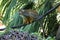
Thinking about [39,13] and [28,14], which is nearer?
[28,14]

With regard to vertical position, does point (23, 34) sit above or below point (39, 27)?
below

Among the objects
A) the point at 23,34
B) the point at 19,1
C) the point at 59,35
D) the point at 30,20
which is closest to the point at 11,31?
the point at 23,34

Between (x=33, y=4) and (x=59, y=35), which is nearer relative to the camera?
(x=59, y=35)

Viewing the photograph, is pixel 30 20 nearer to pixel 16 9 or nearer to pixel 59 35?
pixel 16 9

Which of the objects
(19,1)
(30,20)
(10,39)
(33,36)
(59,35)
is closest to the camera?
(10,39)

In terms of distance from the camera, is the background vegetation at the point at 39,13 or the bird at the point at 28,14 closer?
the bird at the point at 28,14

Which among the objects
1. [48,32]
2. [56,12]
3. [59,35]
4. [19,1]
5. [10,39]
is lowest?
[10,39]

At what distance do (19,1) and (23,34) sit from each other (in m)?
2.74

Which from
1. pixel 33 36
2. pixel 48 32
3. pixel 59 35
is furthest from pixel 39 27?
pixel 33 36

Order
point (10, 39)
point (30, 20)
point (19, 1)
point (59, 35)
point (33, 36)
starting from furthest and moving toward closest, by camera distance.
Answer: point (19, 1)
point (30, 20)
point (59, 35)
point (33, 36)
point (10, 39)

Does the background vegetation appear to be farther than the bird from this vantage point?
Yes

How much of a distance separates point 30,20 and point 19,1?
20.1 inches

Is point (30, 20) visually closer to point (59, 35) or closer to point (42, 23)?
point (42, 23)

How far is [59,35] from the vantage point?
3357 millimetres
